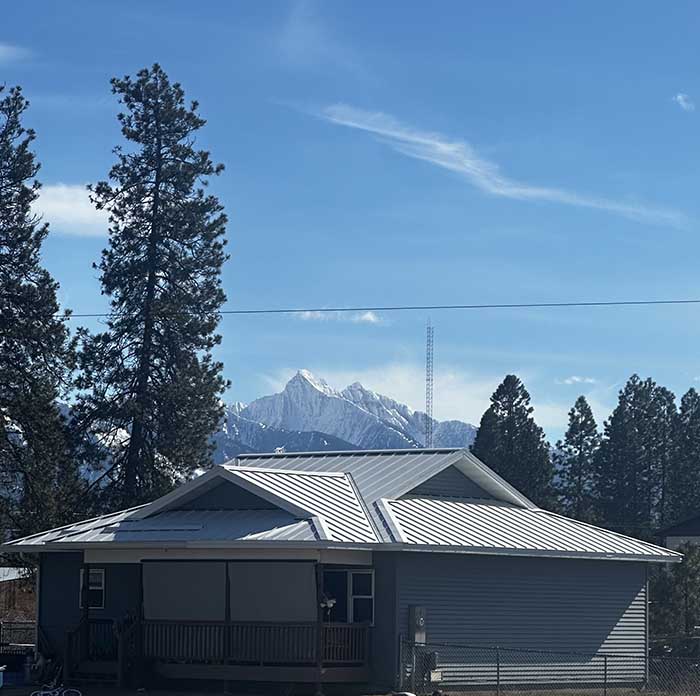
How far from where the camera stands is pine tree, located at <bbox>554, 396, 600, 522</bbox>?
256 ft

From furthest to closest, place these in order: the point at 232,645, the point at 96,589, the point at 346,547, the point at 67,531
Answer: the point at 96,589 < the point at 67,531 < the point at 232,645 < the point at 346,547

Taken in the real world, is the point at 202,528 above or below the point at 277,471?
below

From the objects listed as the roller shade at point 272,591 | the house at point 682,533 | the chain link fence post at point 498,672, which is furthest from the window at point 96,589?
the house at point 682,533

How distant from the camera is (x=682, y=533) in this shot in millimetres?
61875

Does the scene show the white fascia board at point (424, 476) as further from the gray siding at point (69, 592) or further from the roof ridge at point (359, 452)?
the gray siding at point (69, 592)

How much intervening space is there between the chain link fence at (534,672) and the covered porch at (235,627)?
118cm

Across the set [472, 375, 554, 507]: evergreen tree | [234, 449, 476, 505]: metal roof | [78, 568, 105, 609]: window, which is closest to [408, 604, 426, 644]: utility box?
[234, 449, 476, 505]: metal roof

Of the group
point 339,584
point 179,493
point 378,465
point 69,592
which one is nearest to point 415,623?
point 339,584

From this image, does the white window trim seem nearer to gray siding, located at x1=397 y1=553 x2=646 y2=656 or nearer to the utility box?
gray siding, located at x1=397 y1=553 x2=646 y2=656

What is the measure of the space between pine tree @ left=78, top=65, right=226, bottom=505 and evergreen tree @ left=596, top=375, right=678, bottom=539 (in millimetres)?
34212

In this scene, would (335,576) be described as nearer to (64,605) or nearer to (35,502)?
(64,605)

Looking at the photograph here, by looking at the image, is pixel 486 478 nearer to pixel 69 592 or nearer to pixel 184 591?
pixel 184 591

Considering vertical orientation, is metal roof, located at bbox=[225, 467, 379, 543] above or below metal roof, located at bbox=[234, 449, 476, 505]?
below

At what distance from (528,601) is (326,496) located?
5.04 m
